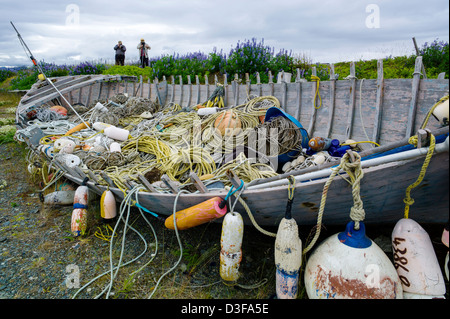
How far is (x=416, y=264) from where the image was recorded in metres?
1.99

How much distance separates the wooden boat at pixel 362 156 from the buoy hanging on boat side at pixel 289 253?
223mm

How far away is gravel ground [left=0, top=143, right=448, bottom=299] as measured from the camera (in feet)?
8.91

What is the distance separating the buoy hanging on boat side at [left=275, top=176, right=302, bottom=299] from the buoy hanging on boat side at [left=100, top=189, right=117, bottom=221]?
224 centimetres

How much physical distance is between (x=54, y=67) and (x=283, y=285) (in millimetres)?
18376

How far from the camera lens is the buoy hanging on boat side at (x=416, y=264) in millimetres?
1945

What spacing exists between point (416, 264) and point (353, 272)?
1.45ft

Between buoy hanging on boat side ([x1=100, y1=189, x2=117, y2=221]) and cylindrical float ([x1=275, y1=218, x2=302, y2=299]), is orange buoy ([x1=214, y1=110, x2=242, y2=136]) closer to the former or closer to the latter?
buoy hanging on boat side ([x1=100, y1=189, x2=117, y2=221])

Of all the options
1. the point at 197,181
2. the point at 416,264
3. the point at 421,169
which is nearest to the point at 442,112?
the point at 421,169

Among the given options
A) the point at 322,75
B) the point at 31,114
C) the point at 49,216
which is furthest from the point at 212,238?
the point at 322,75

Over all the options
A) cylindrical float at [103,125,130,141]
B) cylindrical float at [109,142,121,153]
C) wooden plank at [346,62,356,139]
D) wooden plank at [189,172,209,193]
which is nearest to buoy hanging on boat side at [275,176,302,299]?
wooden plank at [189,172,209,193]

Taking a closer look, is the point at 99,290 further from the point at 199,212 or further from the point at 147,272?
the point at 199,212

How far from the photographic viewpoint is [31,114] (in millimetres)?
7289

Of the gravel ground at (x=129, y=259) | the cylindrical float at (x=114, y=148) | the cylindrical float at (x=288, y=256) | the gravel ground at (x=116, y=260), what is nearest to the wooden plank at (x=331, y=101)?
the gravel ground at (x=129, y=259)

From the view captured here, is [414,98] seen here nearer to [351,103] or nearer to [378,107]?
[378,107]
